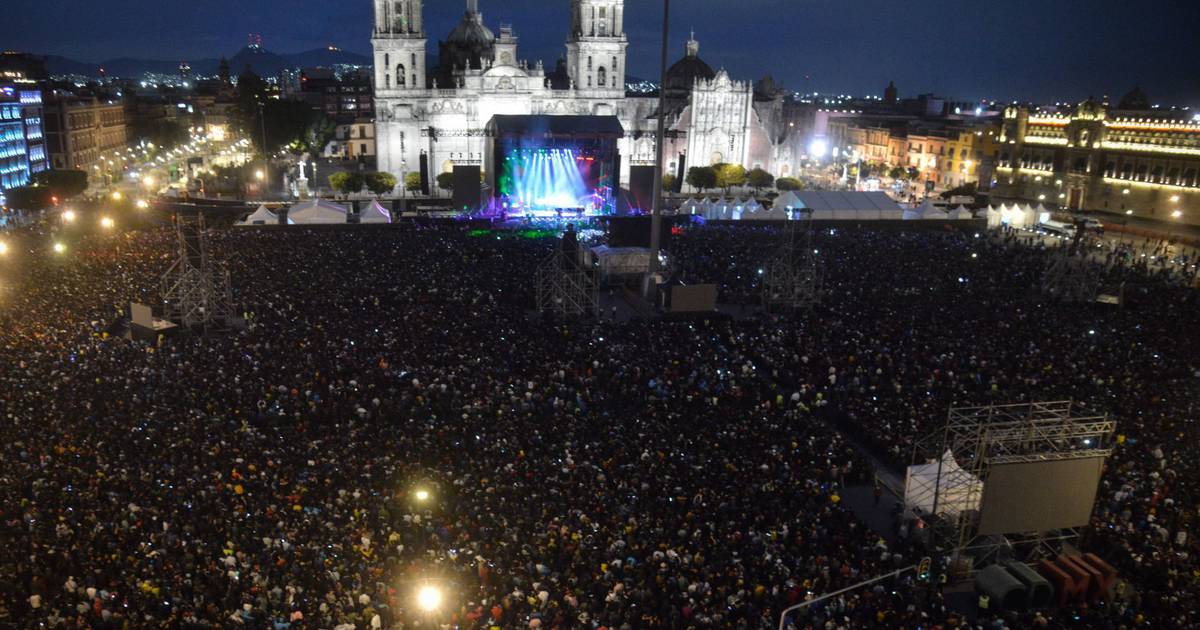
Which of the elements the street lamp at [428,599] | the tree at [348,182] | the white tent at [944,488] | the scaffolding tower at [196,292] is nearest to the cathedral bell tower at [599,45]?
the tree at [348,182]

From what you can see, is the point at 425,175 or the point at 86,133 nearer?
the point at 425,175

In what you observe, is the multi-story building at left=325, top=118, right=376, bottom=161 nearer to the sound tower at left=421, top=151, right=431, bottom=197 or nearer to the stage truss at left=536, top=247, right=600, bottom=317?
the sound tower at left=421, top=151, right=431, bottom=197

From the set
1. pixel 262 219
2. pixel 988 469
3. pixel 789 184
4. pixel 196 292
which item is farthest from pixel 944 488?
pixel 789 184

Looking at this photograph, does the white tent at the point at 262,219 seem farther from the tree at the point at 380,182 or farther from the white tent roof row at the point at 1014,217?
the white tent roof row at the point at 1014,217

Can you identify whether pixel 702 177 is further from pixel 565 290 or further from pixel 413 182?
pixel 565 290

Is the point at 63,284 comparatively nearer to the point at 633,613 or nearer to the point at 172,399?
the point at 172,399

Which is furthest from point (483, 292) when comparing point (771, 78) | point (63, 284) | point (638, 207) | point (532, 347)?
point (771, 78)

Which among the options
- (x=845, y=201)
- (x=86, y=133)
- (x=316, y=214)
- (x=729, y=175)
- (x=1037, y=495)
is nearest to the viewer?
(x=1037, y=495)

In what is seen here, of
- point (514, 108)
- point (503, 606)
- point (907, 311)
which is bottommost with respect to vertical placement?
point (503, 606)
